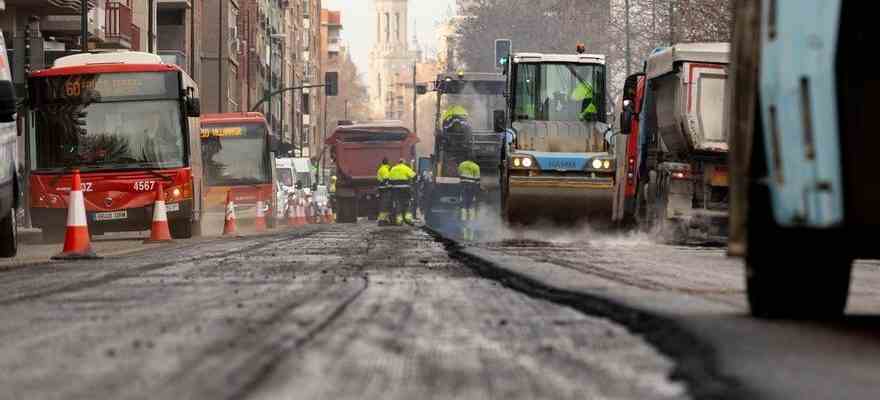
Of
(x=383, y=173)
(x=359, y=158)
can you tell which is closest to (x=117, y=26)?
(x=359, y=158)

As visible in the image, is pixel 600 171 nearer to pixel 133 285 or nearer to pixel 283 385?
pixel 133 285

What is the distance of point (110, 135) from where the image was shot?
29156 millimetres

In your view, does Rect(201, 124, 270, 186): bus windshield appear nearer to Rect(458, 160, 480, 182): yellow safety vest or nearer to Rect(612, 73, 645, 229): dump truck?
Rect(458, 160, 480, 182): yellow safety vest

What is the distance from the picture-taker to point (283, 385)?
203 inches

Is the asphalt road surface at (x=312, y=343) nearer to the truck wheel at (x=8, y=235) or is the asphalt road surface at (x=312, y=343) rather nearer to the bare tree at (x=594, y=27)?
the truck wheel at (x=8, y=235)

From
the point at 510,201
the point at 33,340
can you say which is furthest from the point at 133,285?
the point at 510,201

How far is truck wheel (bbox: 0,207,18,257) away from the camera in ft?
60.5

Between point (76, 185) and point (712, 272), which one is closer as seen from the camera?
point (712, 272)

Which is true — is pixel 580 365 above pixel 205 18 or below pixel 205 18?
below

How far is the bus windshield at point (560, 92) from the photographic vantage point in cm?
3044

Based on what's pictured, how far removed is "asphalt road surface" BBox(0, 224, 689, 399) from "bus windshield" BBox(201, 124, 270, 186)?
36221 millimetres

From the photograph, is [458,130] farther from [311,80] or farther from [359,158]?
[311,80]

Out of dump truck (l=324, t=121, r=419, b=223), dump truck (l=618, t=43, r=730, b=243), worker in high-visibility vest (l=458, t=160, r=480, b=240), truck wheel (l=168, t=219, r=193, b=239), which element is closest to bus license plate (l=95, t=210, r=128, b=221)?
truck wheel (l=168, t=219, r=193, b=239)

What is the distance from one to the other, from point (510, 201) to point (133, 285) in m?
17.0
